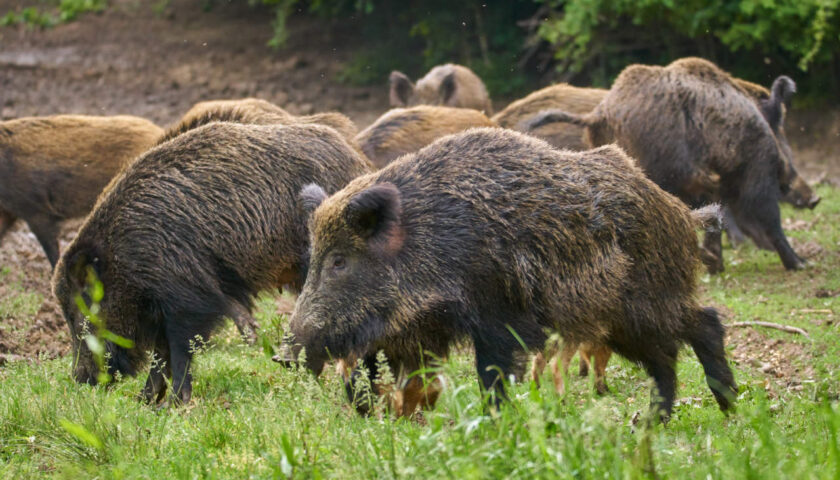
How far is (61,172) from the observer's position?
9.21 metres

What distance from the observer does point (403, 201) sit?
484cm

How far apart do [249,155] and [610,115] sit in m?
3.79

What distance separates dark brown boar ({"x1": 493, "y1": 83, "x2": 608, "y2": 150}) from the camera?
929 cm

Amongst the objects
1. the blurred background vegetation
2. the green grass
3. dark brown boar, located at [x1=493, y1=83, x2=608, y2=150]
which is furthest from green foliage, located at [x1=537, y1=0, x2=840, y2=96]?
the green grass

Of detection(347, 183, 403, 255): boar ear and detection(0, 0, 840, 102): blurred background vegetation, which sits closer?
detection(347, 183, 403, 255): boar ear

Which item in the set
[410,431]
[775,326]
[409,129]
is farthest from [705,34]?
[410,431]

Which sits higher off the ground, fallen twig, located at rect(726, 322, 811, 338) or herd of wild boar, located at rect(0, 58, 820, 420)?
herd of wild boar, located at rect(0, 58, 820, 420)

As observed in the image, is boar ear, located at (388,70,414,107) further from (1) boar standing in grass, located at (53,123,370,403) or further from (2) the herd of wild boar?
(1) boar standing in grass, located at (53,123,370,403)

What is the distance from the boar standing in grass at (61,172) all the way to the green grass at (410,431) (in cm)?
297

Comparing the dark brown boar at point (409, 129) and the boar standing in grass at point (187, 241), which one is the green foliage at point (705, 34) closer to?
the dark brown boar at point (409, 129)

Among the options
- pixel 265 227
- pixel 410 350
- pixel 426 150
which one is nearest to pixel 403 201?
pixel 426 150

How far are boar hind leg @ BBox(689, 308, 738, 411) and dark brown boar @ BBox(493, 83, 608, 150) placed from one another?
4153 millimetres

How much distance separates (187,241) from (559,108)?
5.00 m

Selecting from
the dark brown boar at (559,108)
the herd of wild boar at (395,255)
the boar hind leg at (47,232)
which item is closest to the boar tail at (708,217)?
the herd of wild boar at (395,255)
